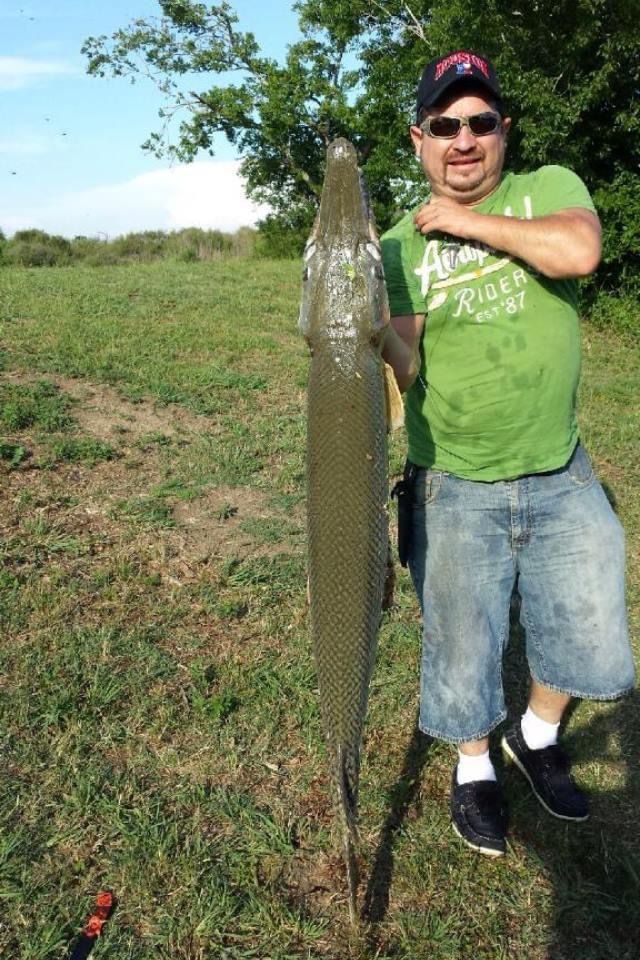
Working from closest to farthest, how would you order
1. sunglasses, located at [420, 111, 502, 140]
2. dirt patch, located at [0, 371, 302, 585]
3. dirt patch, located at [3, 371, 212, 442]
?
sunglasses, located at [420, 111, 502, 140] → dirt patch, located at [0, 371, 302, 585] → dirt patch, located at [3, 371, 212, 442]

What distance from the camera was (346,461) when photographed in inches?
87.4

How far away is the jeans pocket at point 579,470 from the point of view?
2910 mm

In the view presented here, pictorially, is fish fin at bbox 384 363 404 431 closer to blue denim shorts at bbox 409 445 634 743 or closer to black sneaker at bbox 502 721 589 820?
blue denim shorts at bbox 409 445 634 743

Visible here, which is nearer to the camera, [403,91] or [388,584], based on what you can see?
[388,584]

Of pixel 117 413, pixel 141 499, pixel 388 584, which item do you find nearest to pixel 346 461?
pixel 388 584

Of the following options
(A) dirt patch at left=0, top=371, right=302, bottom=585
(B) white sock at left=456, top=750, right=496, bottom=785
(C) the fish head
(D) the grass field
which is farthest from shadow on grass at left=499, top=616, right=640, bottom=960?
(A) dirt patch at left=0, top=371, right=302, bottom=585

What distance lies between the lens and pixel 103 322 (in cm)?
1050

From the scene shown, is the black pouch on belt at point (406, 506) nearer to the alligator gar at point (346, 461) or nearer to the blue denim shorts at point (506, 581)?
the blue denim shorts at point (506, 581)

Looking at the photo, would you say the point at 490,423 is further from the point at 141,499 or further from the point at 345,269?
the point at 141,499

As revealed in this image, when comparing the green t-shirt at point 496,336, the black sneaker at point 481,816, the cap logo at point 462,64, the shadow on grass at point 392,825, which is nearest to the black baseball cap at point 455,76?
the cap logo at point 462,64

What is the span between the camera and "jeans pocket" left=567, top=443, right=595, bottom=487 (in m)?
2.91

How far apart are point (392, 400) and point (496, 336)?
0.63m

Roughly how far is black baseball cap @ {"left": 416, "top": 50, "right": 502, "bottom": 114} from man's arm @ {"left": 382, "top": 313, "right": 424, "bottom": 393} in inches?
30.7

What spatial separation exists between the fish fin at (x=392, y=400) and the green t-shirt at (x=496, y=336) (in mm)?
505
